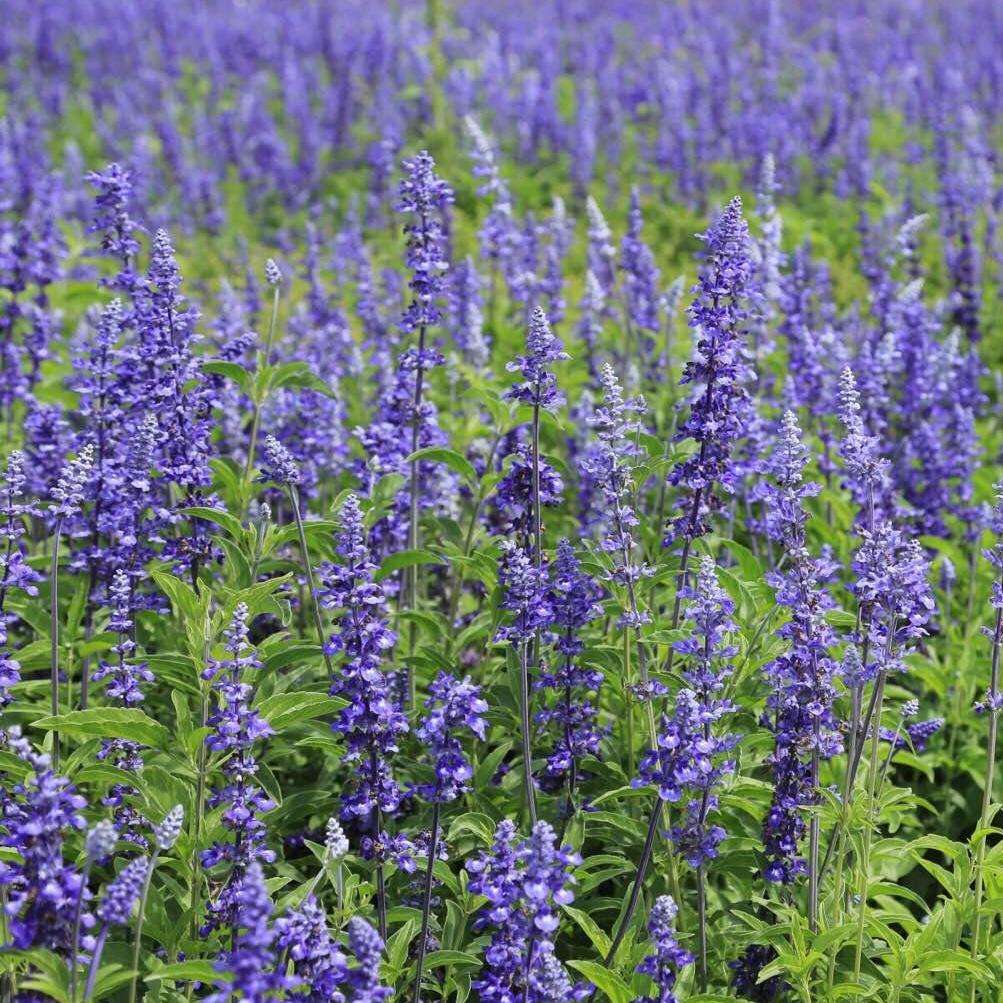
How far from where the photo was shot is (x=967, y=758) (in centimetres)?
668

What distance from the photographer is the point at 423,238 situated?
6.24 metres

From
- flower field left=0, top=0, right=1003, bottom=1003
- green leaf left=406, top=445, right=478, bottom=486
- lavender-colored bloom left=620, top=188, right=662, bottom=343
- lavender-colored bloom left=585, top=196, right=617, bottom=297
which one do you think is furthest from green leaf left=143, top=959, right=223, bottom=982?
lavender-colored bloom left=620, top=188, right=662, bottom=343

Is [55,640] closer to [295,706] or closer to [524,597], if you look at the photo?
→ [295,706]

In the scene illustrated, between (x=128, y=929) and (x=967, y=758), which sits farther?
(x=967, y=758)

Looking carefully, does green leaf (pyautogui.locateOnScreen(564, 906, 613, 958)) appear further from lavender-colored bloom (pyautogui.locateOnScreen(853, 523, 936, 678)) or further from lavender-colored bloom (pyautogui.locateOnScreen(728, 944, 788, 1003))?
lavender-colored bloom (pyautogui.locateOnScreen(853, 523, 936, 678))

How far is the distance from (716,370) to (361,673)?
2.01 metres

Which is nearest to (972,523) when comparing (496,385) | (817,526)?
(817,526)

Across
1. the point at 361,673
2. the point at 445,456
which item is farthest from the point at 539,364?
the point at 361,673

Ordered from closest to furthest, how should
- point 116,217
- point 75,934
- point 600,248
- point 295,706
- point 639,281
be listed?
point 75,934, point 295,706, point 116,217, point 600,248, point 639,281

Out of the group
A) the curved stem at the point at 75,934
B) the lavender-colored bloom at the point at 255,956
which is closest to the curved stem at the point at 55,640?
the curved stem at the point at 75,934

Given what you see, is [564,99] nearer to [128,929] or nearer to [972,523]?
[972,523]

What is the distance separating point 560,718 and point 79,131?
56.8 ft

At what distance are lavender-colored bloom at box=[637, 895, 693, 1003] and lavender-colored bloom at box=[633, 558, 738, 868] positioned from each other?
1.51ft

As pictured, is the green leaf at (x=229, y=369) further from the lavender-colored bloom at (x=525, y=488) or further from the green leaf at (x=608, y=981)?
the green leaf at (x=608, y=981)
